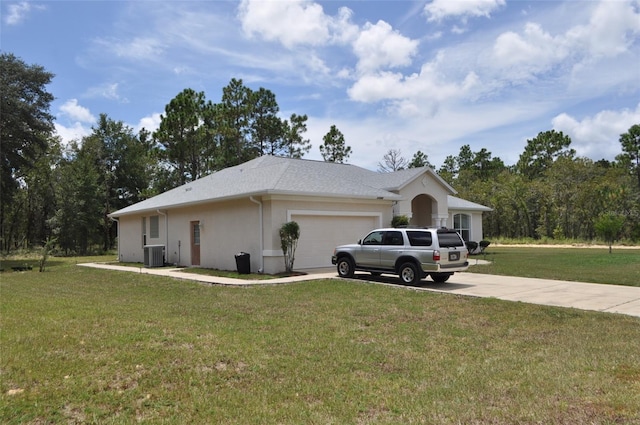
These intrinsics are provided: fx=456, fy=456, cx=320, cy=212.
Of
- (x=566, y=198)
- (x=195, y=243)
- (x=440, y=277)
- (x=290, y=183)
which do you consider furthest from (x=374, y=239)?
(x=566, y=198)

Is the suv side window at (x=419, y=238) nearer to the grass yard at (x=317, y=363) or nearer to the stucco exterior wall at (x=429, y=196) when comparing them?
the grass yard at (x=317, y=363)

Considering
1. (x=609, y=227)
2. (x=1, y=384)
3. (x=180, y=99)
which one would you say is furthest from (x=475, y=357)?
(x=180, y=99)

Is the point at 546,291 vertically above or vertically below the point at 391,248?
below

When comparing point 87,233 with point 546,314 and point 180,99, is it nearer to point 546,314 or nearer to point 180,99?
point 180,99

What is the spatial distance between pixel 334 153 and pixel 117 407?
43559 millimetres

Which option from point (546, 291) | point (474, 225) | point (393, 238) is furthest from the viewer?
point (474, 225)

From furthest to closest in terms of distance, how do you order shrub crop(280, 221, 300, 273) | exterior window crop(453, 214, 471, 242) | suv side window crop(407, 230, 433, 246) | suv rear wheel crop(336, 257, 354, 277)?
exterior window crop(453, 214, 471, 242)
shrub crop(280, 221, 300, 273)
suv rear wheel crop(336, 257, 354, 277)
suv side window crop(407, 230, 433, 246)

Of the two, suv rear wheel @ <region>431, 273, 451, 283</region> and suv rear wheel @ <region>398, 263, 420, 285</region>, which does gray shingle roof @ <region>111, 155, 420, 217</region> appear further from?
suv rear wheel @ <region>431, 273, 451, 283</region>

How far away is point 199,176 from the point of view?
138 feet

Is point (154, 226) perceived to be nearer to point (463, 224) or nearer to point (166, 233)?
point (166, 233)

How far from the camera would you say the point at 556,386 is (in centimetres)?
498

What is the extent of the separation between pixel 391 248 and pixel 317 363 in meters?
8.21

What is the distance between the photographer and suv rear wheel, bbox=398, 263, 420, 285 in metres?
12.9

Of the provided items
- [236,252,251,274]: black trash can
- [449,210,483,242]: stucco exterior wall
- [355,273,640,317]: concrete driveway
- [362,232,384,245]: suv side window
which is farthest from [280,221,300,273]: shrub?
[449,210,483,242]: stucco exterior wall
